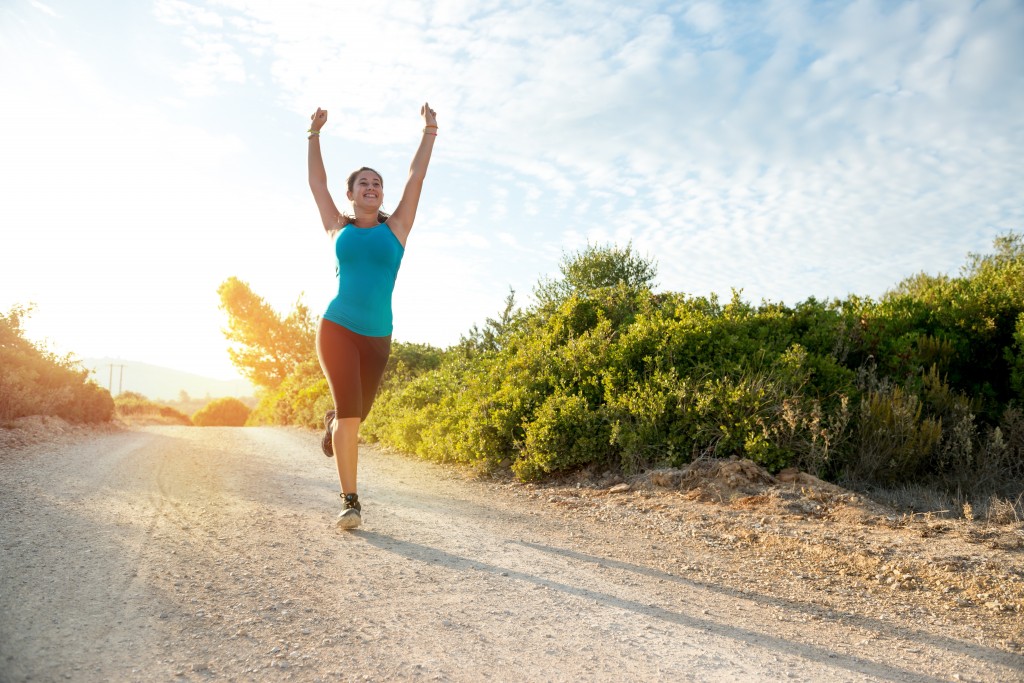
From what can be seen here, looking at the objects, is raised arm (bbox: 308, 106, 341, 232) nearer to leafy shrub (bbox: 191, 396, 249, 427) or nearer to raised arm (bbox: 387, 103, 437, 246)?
raised arm (bbox: 387, 103, 437, 246)

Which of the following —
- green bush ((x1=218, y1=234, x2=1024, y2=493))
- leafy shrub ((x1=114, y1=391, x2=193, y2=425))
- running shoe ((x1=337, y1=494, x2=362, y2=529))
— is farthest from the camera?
leafy shrub ((x1=114, y1=391, x2=193, y2=425))

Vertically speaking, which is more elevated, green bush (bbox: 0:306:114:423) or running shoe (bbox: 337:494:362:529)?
green bush (bbox: 0:306:114:423)

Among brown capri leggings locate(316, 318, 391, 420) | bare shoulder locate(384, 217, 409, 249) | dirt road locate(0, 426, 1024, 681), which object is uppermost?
bare shoulder locate(384, 217, 409, 249)

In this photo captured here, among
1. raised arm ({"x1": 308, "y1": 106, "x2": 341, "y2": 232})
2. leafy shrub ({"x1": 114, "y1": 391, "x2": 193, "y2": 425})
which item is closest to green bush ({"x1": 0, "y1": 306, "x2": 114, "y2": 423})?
raised arm ({"x1": 308, "y1": 106, "x2": 341, "y2": 232})

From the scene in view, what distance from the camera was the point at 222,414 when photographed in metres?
34.2

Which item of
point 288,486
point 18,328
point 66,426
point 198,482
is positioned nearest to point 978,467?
point 288,486

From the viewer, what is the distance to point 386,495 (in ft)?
21.2

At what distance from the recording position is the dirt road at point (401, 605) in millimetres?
2645

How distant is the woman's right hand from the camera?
5266mm

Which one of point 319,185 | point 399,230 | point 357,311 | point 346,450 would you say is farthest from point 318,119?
point 346,450

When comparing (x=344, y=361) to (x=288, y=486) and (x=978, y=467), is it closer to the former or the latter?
(x=288, y=486)

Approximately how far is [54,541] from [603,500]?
4422mm

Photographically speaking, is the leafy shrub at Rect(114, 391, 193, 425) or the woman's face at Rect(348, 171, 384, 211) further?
the leafy shrub at Rect(114, 391, 193, 425)

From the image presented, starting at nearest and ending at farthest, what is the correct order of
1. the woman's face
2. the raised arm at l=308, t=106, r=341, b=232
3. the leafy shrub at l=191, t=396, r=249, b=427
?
the woman's face < the raised arm at l=308, t=106, r=341, b=232 < the leafy shrub at l=191, t=396, r=249, b=427
